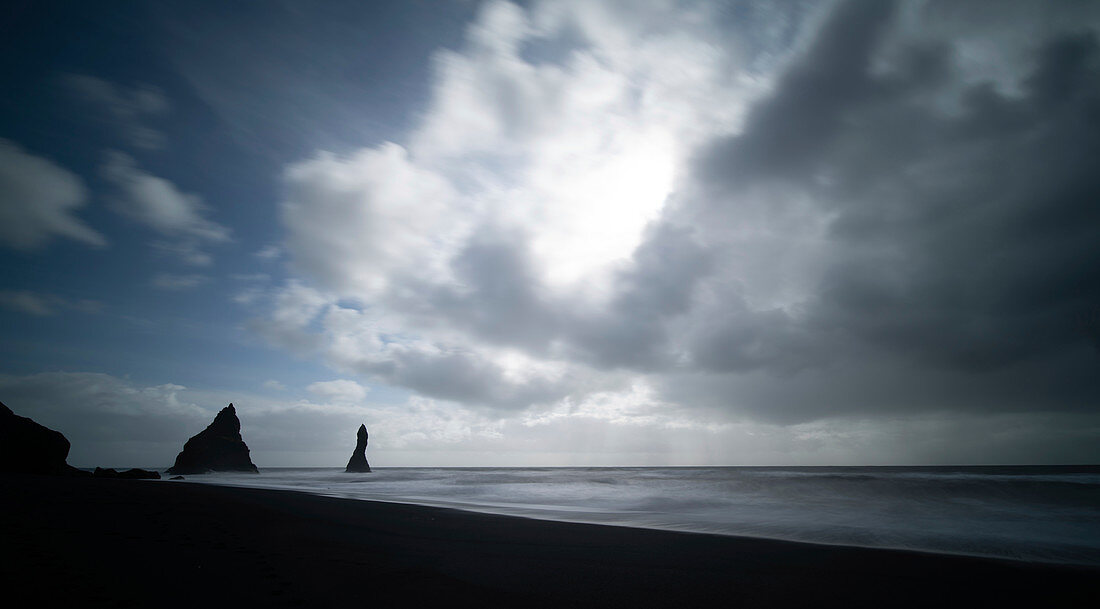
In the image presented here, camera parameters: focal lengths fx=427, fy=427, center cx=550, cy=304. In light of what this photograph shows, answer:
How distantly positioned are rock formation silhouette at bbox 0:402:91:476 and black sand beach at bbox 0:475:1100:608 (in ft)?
85.6

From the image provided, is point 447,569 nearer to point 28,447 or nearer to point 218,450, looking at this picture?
point 28,447

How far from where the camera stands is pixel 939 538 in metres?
12.3

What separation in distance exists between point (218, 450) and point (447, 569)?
103 metres

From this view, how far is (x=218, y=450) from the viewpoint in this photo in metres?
84.3

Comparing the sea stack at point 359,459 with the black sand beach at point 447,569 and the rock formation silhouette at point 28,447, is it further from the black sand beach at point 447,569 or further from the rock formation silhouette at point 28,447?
the black sand beach at point 447,569

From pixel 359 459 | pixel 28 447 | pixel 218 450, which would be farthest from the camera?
pixel 359 459

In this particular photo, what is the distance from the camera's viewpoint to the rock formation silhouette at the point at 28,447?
2728 centimetres

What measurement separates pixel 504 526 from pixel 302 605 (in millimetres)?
8323

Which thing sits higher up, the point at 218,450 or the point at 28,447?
the point at 28,447

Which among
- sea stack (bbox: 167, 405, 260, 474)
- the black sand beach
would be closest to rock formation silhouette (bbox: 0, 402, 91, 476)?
the black sand beach

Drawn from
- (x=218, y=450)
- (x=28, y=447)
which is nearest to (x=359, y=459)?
(x=218, y=450)

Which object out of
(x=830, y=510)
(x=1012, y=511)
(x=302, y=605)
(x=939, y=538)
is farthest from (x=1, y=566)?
(x=1012, y=511)

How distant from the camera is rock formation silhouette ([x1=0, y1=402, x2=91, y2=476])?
27281mm

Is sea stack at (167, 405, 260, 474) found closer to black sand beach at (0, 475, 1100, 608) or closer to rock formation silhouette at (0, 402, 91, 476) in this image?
rock formation silhouette at (0, 402, 91, 476)
